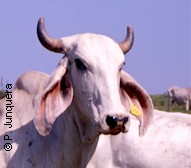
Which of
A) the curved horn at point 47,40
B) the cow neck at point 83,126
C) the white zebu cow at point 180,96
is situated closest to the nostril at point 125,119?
the cow neck at point 83,126

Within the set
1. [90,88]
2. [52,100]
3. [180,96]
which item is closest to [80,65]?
[90,88]

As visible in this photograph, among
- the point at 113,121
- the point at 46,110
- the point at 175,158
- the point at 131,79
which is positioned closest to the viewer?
the point at 113,121

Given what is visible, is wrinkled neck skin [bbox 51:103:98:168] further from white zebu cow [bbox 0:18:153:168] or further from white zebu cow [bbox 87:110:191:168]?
white zebu cow [bbox 87:110:191:168]

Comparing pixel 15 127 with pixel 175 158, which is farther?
pixel 175 158

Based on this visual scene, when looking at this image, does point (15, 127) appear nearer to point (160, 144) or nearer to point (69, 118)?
point (69, 118)

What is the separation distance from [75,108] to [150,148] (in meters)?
2.55

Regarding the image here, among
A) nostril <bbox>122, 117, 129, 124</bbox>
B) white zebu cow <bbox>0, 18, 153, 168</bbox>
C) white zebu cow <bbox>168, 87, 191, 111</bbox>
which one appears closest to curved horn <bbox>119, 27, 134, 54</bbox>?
white zebu cow <bbox>0, 18, 153, 168</bbox>

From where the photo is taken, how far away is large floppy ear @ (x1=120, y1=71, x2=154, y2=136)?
18.4ft

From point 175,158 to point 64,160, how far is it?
2.48 m

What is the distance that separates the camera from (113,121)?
4.78 meters

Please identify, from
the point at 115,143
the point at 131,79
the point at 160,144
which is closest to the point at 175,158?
the point at 160,144

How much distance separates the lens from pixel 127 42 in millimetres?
5848

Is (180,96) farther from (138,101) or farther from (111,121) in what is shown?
(111,121)

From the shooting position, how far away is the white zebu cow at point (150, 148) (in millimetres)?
7672
